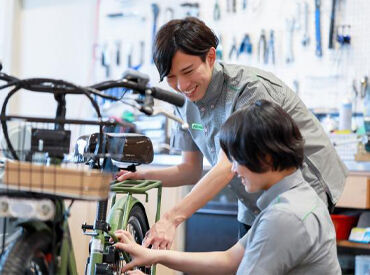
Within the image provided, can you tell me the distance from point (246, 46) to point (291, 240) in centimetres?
266

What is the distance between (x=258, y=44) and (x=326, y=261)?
103 inches

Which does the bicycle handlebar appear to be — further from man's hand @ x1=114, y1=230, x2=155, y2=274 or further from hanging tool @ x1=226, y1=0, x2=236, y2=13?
hanging tool @ x1=226, y1=0, x2=236, y2=13

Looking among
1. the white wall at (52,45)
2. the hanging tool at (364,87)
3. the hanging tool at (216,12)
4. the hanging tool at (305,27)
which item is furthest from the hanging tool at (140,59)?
the hanging tool at (364,87)

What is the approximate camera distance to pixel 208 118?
2.02m

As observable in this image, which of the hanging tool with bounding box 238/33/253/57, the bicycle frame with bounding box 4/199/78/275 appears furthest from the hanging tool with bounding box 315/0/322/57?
the bicycle frame with bounding box 4/199/78/275

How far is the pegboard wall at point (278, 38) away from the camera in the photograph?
3.59 metres

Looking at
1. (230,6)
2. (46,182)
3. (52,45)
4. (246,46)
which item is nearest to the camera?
(46,182)

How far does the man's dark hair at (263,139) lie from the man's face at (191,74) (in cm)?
39

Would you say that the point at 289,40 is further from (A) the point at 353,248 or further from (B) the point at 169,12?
(A) the point at 353,248

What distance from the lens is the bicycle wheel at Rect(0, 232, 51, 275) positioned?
1109 mm

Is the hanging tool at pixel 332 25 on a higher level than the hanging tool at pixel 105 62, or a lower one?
higher

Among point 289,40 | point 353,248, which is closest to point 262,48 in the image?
point 289,40

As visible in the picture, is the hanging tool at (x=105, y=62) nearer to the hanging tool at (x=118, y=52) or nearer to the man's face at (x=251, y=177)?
the hanging tool at (x=118, y=52)

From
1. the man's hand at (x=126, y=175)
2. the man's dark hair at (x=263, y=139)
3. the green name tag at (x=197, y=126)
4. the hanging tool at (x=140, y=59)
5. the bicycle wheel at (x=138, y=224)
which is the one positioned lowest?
the bicycle wheel at (x=138, y=224)
